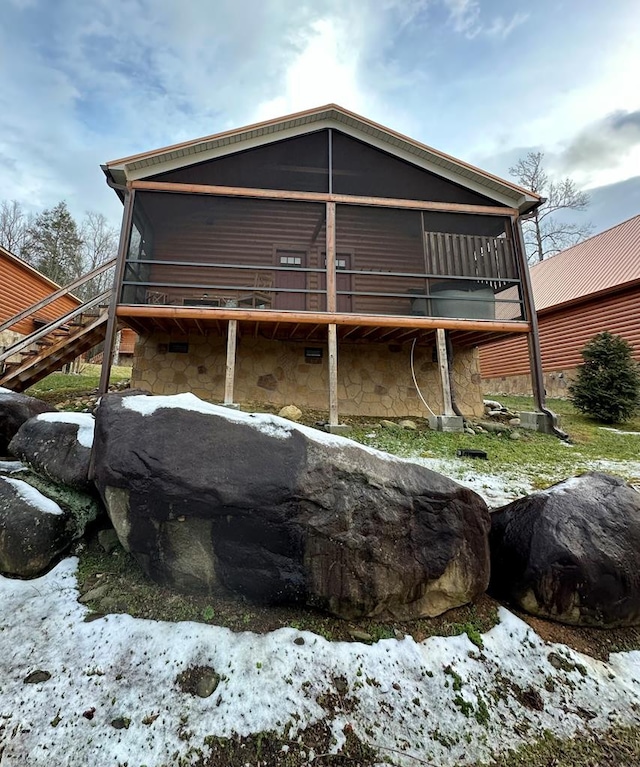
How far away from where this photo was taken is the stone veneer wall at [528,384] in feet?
41.6

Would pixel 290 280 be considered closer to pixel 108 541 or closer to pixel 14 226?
pixel 108 541

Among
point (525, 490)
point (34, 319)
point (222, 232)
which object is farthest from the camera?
point (34, 319)

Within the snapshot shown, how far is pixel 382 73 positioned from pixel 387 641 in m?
18.0

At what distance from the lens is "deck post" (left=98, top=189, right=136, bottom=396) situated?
625 centimetres

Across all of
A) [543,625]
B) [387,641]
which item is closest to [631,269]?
[543,625]

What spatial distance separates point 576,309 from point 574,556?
13.7m

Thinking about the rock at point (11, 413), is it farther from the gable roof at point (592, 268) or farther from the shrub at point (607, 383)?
the gable roof at point (592, 268)

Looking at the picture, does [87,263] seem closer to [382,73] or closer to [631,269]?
[382,73]

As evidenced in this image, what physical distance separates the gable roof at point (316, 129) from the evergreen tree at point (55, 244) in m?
19.2

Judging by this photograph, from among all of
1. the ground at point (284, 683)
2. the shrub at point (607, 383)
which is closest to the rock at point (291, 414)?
the ground at point (284, 683)

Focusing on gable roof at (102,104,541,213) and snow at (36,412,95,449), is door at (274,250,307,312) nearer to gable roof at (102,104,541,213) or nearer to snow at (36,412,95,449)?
gable roof at (102,104,541,213)

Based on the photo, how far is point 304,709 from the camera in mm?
1553

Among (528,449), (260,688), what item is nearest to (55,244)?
(528,449)

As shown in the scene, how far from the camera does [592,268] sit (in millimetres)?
13852
